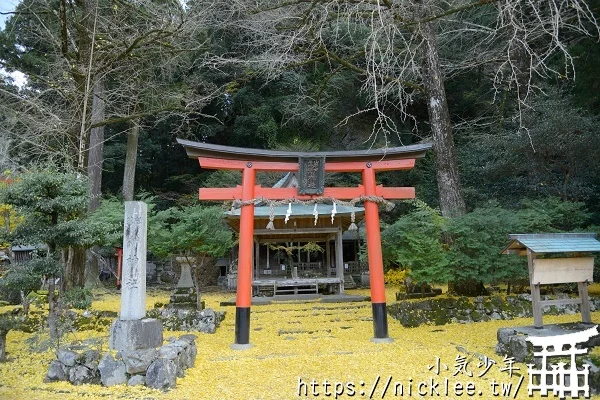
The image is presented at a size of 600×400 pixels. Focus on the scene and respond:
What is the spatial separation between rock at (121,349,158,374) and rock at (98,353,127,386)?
0.25 feet

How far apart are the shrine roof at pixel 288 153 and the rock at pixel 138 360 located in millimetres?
3583

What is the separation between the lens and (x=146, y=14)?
11242 mm

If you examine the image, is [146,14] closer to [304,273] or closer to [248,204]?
[248,204]

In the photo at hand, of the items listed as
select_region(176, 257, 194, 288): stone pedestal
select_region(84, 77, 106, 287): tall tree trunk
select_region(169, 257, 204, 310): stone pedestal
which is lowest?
select_region(169, 257, 204, 310): stone pedestal

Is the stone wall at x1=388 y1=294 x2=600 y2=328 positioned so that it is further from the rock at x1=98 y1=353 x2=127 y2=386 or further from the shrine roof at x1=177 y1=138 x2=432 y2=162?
the rock at x1=98 y1=353 x2=127 y2=386

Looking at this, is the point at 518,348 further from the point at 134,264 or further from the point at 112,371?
the point at 134,264

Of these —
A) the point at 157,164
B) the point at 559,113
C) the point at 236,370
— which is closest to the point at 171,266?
the point at 157,164

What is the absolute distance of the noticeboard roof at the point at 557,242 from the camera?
20.3ft

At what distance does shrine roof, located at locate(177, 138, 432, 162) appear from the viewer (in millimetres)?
7773

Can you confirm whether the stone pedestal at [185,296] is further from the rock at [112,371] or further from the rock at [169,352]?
the rock at [112,371]

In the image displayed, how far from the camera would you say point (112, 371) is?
541 centimetres

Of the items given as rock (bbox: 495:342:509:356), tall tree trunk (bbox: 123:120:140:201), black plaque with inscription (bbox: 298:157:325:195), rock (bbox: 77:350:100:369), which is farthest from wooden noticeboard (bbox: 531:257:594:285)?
tall tree trunk (bbox: 123:120:140:201)

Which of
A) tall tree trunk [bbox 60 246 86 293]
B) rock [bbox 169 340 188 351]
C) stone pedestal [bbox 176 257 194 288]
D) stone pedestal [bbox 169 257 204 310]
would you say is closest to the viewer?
rock [bbox 169 340 188 351]

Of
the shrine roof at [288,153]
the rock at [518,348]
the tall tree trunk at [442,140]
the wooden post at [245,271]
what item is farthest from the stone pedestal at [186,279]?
the rock at [518,348]
